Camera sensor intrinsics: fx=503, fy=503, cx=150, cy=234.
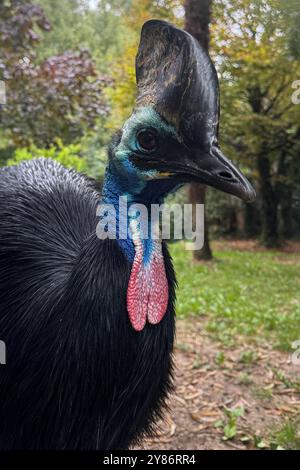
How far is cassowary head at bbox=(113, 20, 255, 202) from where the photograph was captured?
1.23 meters

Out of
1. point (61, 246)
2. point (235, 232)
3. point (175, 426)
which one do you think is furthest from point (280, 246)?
point (61, 246)

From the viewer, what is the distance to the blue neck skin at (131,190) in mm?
1333

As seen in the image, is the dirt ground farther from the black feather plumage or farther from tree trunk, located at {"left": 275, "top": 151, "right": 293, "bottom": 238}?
tree trunk, located at {"left": 275, "top": 151, "right": 293, "bottom": 238}

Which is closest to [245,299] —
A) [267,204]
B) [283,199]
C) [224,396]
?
[224,396]

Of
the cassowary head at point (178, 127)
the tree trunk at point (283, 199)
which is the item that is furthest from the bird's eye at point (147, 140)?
the tree trunk at point (283, 199)

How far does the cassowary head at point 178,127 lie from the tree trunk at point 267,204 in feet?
27.1

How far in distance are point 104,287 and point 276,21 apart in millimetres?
912

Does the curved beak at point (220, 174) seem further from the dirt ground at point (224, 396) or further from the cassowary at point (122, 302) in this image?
the dirt ground at point (224, 396)

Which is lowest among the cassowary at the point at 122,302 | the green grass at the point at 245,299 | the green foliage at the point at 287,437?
the green foliage at the point at 287,437

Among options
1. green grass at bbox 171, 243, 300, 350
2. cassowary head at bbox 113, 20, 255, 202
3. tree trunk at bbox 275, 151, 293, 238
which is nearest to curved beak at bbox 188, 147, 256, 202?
cassowary head at bbox 113, 20, 255, 202

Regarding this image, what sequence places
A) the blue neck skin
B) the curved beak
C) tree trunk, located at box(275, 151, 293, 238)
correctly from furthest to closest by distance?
tree trunk, located at box(275, 151, 293, 238)
the blue neck skin
the curved beak

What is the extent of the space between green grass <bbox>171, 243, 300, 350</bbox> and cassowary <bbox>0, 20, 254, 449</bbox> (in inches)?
87.2

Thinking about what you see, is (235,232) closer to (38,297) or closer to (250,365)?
(250,365)

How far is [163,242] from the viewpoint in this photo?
1.45 m
